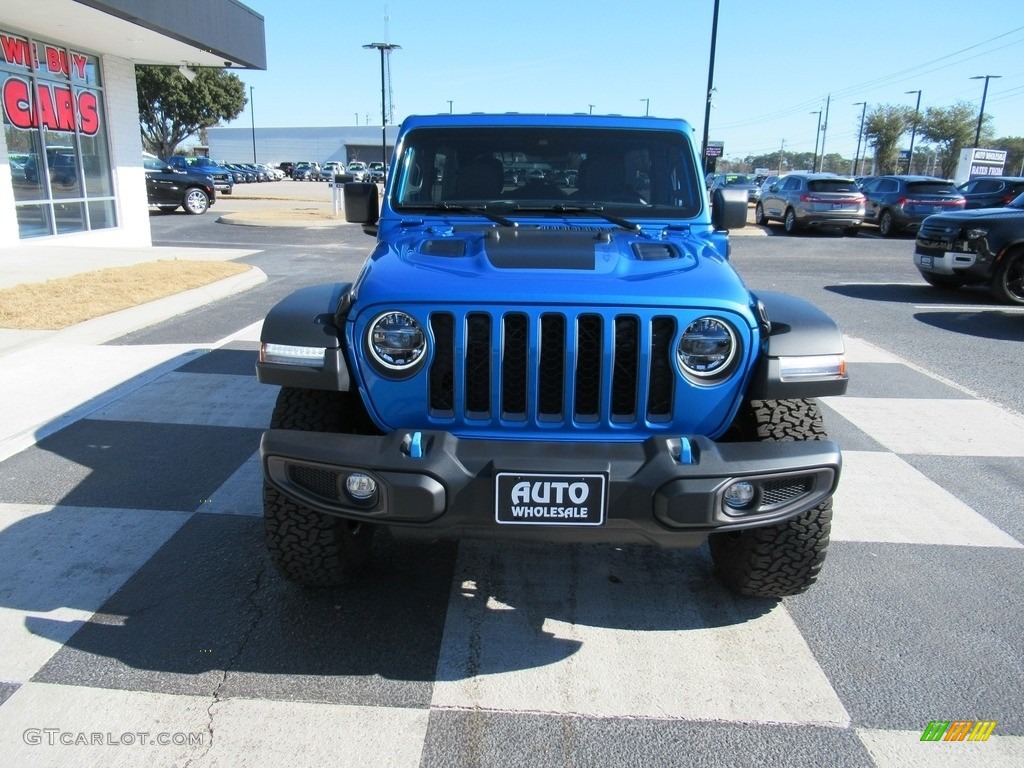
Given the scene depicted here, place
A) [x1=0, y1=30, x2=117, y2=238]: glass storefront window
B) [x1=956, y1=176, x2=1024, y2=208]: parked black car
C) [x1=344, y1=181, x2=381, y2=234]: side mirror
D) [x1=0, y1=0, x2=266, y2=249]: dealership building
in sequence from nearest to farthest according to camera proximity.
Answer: [x1=344, y1=181, x2=381, y2=234]: side mirror
[x1=0, y1=0, x2=266, y2=249]: dealership building
[x1=0, y1=30, x2=117, y2=238]: glass storefront window
[x1=956, y1=176, x2=1024, y2=208]: parked black car

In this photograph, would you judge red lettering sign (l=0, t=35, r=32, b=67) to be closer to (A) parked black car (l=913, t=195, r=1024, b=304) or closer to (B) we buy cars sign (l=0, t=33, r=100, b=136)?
(B) we buy cars sign (l=0, t=33, r=100, b=136)

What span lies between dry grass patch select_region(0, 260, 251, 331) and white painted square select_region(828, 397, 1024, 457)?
7.02 meters

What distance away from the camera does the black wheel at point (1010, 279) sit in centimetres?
988

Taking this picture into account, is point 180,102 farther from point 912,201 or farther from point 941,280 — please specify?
point 941,280

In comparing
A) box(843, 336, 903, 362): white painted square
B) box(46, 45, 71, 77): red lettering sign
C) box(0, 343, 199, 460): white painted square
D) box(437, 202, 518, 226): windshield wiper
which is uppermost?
box(46, 45, 71, 77): red lettering sign

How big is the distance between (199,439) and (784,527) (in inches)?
138

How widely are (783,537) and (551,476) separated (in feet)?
3.37

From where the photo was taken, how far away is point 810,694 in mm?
2654

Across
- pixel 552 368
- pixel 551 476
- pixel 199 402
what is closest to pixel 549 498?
pixel 551 476

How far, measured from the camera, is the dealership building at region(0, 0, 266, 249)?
41.3 feet

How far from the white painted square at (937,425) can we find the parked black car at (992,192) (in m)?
16.2

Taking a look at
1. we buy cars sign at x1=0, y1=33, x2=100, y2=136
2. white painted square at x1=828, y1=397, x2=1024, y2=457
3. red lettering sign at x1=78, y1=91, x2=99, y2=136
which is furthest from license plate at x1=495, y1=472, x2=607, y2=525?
red lettering sign at x1=78, y1=91, x2=99, y2=136

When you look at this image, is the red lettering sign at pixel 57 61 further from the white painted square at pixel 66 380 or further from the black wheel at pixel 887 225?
A: the black wheel at pixel 887 225

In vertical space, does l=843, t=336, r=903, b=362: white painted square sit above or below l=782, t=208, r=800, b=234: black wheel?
below
